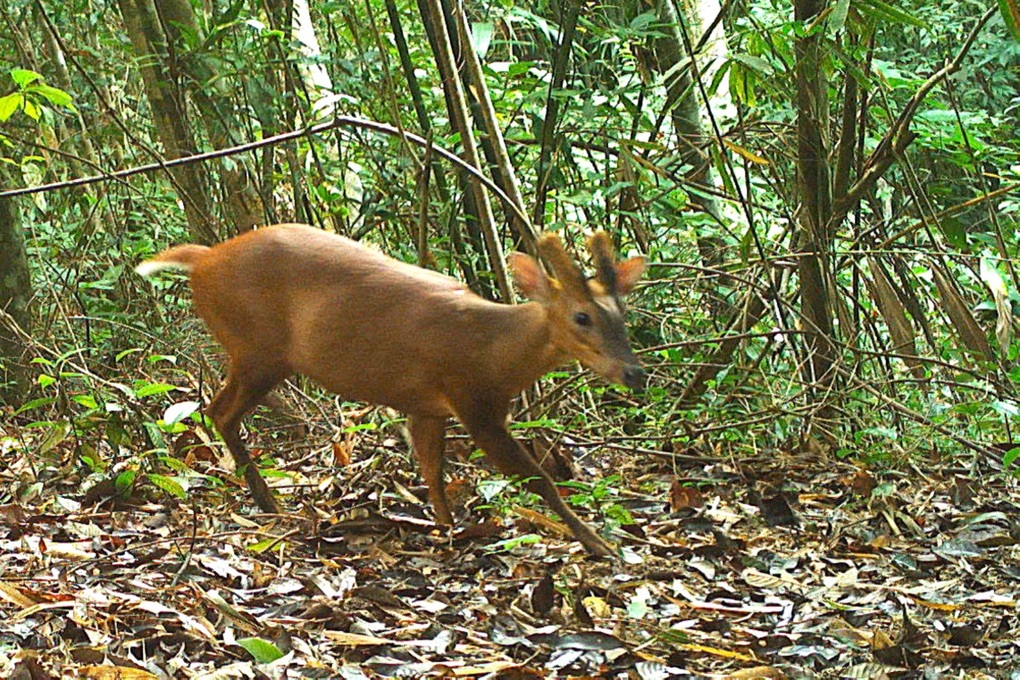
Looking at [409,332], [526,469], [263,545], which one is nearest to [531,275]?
[409,332]

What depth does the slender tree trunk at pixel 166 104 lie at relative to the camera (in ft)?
19.8

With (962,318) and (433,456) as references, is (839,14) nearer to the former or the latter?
(962,318)

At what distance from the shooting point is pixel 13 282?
6312 mm

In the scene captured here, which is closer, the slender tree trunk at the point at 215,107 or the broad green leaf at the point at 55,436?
the broad green leaf at the point at 55,436

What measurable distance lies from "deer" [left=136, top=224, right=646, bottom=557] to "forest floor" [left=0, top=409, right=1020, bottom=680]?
251 mm

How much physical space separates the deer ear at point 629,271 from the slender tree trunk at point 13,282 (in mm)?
3212

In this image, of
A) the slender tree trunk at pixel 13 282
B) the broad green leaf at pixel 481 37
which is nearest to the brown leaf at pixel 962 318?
the broad green leaf at pixel 481 37

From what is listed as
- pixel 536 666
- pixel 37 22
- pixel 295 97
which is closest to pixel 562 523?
pixel 536 666

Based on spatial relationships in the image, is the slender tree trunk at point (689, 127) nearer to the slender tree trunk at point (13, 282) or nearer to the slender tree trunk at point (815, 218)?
the slender tree trunk at point (815, 218)

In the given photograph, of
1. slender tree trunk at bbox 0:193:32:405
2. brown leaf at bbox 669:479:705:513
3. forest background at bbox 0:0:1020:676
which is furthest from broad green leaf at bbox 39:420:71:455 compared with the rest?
brown leaf at bbox 669:479:705:513

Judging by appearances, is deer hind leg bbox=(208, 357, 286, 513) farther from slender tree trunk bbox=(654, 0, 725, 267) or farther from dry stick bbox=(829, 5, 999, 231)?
dry stick bbox=(829, 5, 999, 231)

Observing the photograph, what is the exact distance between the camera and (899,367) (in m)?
7.16

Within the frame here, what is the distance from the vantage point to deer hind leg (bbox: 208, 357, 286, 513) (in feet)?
16.4

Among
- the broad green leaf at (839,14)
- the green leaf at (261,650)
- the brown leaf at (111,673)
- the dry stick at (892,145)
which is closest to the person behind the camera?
the brown leaf at (111,673)
